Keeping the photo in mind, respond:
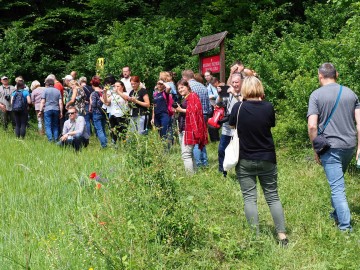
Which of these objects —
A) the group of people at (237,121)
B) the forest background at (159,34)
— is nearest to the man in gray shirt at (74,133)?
the group of people at (237,121)

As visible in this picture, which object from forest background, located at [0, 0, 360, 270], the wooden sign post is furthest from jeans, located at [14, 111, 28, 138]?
the wooden sign post

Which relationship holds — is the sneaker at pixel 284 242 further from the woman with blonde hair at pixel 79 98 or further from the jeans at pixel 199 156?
the woman with blonde hair at pixel 79 98

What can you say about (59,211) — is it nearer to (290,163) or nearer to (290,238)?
(290,238)

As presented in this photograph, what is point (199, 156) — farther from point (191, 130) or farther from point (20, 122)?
point (20, 122)

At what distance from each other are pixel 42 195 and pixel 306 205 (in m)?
3.25

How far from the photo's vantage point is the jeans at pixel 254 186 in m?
6.09

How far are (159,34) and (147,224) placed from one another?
15.6 m

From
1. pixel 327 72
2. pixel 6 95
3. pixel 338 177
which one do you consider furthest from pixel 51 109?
pixel 338 177

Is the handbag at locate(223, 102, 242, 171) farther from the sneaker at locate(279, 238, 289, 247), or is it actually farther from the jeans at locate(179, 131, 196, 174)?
the jeans at locate(179, 131, 196, 174)

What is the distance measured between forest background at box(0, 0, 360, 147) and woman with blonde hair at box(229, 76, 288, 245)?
21.2 feet

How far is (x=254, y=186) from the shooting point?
6.16 metres

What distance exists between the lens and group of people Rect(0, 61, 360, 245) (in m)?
6.11

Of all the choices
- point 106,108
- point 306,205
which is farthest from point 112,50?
point 306,205

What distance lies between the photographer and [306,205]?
24.5 feet
